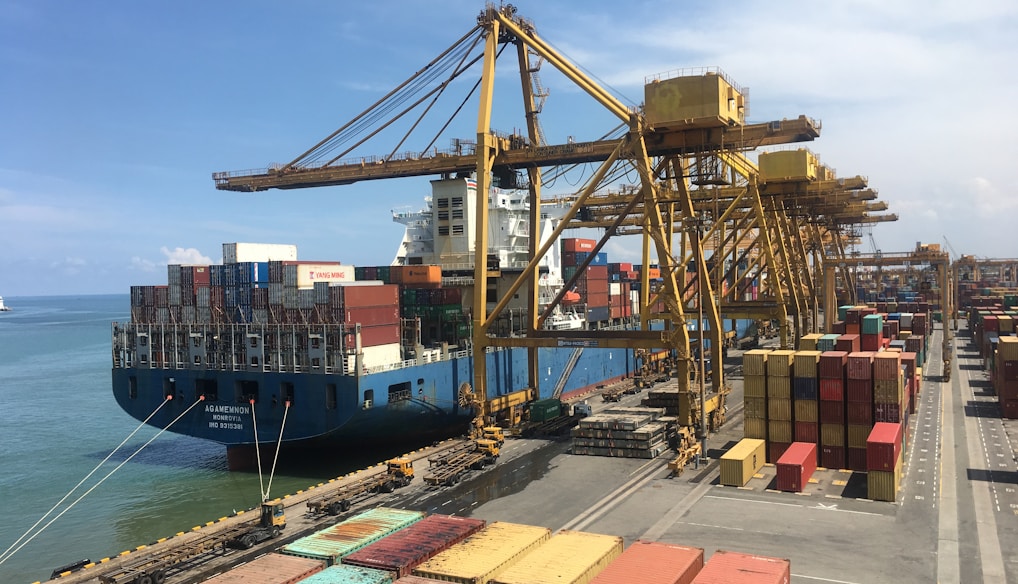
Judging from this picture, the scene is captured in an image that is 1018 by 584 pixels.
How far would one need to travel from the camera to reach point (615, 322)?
76.9 metres

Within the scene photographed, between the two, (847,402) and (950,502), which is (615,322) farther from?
(950,502)

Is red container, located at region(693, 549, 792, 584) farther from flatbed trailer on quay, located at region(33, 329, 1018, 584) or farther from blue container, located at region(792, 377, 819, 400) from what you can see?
blue container, located at region(792, 377, 819, 400)

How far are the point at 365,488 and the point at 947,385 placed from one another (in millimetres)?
54844

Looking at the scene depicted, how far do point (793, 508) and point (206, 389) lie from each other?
31355mm

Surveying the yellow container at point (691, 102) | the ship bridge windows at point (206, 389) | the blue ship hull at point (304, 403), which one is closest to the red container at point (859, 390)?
the yellow container at point (691, 102)

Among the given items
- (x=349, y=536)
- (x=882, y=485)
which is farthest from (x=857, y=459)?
(x=349, y=536)

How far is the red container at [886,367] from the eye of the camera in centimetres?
3369

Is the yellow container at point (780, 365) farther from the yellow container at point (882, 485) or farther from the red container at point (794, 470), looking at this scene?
the yellow container at point (882, 485)

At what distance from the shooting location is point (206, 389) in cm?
4194

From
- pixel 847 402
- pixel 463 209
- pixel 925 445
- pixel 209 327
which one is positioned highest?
pixel 463 209

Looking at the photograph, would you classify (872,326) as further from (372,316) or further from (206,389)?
(206,389)

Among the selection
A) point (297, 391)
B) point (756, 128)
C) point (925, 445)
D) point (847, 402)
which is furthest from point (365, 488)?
point (925, 445)

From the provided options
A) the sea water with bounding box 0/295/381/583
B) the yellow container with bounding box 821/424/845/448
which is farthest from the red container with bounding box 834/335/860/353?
the sea water with bounding box 0/295/381/583

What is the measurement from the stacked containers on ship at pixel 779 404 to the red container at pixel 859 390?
2606 millimetres
